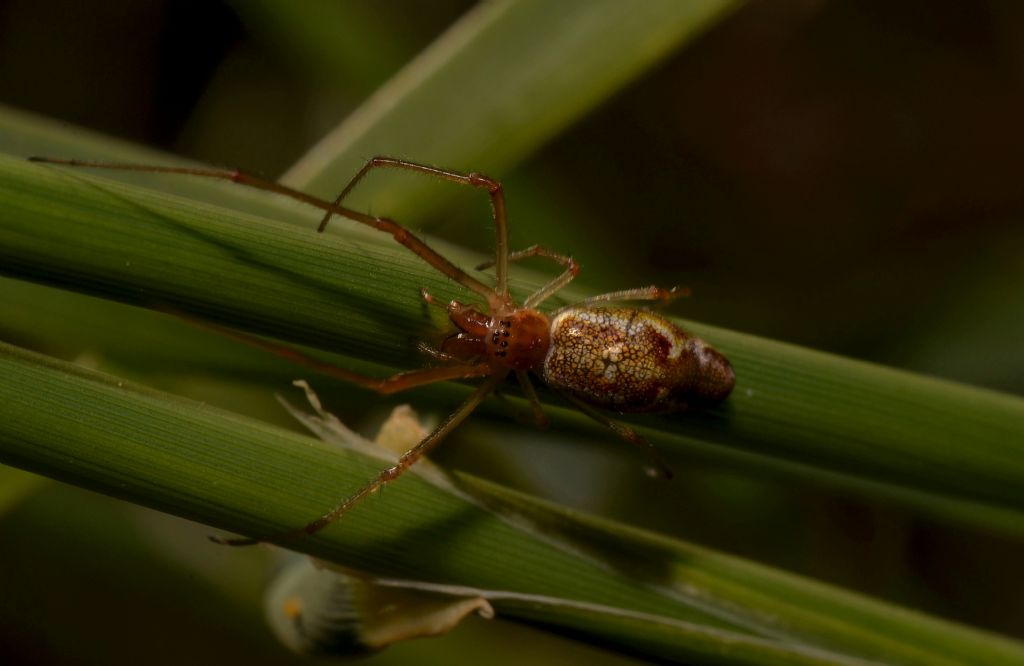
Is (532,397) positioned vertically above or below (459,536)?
above

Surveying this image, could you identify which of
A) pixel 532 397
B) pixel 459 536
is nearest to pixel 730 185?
pixel 532 397

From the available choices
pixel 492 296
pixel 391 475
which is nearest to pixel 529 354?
pixel 492 296

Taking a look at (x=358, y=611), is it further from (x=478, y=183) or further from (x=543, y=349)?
(x=478, y=183)

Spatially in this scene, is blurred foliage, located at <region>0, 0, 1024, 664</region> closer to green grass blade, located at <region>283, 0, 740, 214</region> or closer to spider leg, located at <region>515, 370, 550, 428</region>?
green grass blade, located at <region>283, 0, 740, 214</region>

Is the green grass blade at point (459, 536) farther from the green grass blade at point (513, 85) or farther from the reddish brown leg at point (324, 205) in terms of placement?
the green grass blade at point (513, 85)

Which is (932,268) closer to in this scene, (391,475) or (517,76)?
(517,76)

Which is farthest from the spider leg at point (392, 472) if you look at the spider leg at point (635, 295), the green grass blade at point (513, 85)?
the green grass blade at point (513, 85)

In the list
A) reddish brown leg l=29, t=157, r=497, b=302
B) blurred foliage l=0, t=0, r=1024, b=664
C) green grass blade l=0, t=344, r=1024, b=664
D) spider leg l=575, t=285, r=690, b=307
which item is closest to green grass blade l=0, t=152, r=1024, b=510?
reddish brown leg l=29, t=157, r=497, b=302
